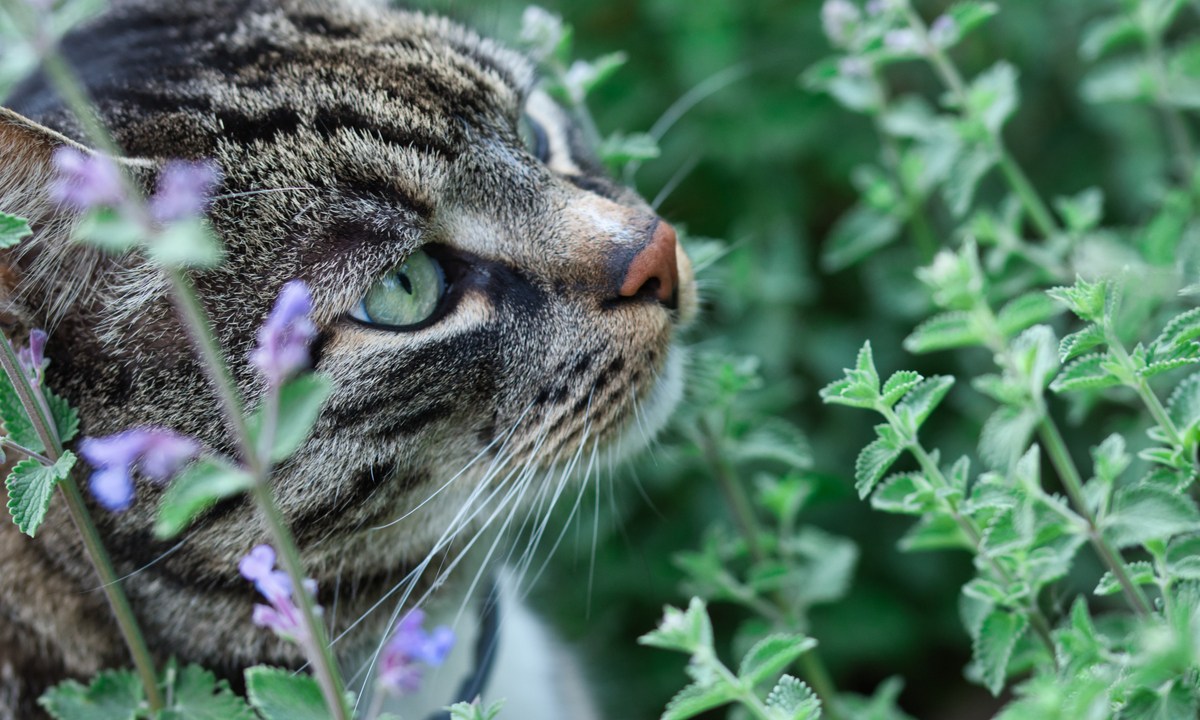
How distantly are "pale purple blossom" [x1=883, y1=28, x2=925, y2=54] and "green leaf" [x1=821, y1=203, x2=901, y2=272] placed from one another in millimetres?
333

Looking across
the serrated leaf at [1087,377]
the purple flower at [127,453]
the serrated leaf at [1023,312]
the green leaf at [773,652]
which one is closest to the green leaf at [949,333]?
the serrated leaf at [1023,312]

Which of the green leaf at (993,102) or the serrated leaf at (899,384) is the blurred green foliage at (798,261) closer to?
the green leaf at (993,102)

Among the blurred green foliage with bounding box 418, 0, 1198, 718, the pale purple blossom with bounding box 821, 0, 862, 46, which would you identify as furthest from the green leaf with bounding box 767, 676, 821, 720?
the pale purple blossom with bounding box 821, 0, 862, 46

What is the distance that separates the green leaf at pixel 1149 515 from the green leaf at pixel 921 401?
0.68ft

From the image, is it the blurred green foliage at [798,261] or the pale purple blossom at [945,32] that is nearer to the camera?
the pale purple blossom at [945,32]

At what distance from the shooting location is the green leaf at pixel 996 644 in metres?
1.19

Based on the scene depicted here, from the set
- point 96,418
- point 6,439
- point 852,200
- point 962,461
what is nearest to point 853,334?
point 852,200

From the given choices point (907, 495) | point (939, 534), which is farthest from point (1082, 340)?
point (939, 534)

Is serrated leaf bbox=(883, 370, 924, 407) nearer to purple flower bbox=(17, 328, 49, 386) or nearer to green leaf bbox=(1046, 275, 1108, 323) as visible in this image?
green leaf bbox=(1046, 275, 1108, 323)

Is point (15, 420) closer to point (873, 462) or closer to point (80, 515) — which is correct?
point (80, 515)

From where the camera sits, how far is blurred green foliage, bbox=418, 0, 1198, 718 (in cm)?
222

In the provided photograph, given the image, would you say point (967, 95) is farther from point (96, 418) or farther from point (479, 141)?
point (96, 418)

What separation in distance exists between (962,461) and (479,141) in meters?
0.72

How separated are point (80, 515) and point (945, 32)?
1.38m
